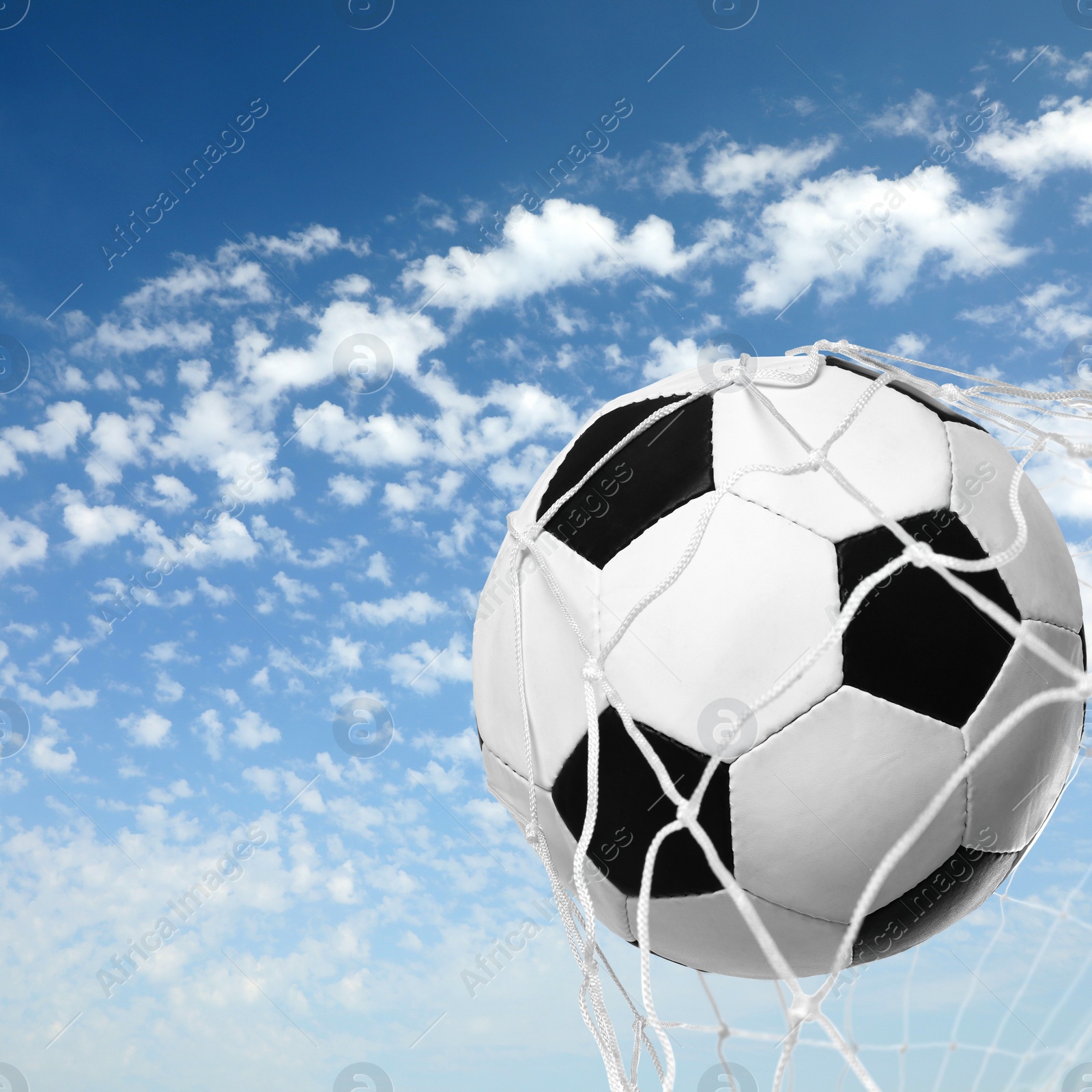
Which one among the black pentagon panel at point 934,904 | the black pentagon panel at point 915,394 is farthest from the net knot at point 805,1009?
the black pentagon panel at point 915,394

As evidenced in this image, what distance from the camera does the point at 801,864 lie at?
2328mm

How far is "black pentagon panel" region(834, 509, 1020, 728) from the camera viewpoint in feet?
7.32

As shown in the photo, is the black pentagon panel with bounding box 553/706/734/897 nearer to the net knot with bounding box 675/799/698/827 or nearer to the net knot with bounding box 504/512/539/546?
the net knot with bounding box 675/799/698/827

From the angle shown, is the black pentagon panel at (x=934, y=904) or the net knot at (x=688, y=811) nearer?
the net knot at (x=688, y=811)

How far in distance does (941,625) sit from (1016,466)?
970 millimetres

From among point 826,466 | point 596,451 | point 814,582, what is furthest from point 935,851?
point 596,451

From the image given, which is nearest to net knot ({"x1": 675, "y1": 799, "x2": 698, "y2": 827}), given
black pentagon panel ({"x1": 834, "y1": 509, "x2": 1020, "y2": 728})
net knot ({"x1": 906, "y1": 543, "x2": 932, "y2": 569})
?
black pentagon panel ({"x1": 834, "y1": 509, "x2": 1020, "y2": 728})

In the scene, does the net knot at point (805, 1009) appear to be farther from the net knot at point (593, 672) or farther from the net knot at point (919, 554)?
the net knot at point (919, 554)

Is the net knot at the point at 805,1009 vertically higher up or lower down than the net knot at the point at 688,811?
lower down

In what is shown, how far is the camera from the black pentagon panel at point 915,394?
283 centimetres

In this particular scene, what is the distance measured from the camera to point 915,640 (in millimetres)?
2248

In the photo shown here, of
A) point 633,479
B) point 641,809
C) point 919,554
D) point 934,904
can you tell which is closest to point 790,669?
point 919,554

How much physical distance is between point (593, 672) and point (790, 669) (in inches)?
21.5

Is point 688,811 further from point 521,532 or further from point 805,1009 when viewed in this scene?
point 521,532
